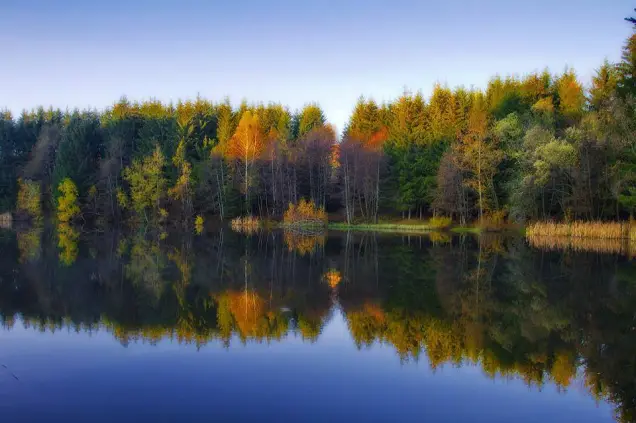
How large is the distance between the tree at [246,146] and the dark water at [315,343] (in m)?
34.5

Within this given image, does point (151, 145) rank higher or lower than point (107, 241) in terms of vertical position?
Answer: higher

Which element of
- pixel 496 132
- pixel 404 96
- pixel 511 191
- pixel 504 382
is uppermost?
pixel 404 96

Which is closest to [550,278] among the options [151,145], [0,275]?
[0,275]

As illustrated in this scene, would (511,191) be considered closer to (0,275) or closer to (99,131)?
(0,275)

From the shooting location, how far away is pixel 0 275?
19609mm

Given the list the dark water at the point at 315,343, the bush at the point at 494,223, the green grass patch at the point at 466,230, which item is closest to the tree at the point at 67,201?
the dark water at the point at 315,343

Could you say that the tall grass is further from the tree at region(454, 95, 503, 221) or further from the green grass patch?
the tree at region(454, 95, 503, 221)

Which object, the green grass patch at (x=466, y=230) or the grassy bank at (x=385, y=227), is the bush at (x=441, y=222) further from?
the green grass patch at (x=466, y=230)

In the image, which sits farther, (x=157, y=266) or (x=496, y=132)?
(x=496, y=132)

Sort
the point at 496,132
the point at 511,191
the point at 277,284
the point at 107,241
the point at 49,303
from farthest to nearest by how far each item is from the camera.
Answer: the point at 496,132, the point at 511,191, the point at 107,241, the point at 277,284, the point at 49,303

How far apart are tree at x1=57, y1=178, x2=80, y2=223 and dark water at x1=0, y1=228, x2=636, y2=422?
3768cm

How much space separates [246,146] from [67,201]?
20123 mm

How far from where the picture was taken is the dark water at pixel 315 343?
27.3 feet

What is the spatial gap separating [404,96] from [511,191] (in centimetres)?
1989
